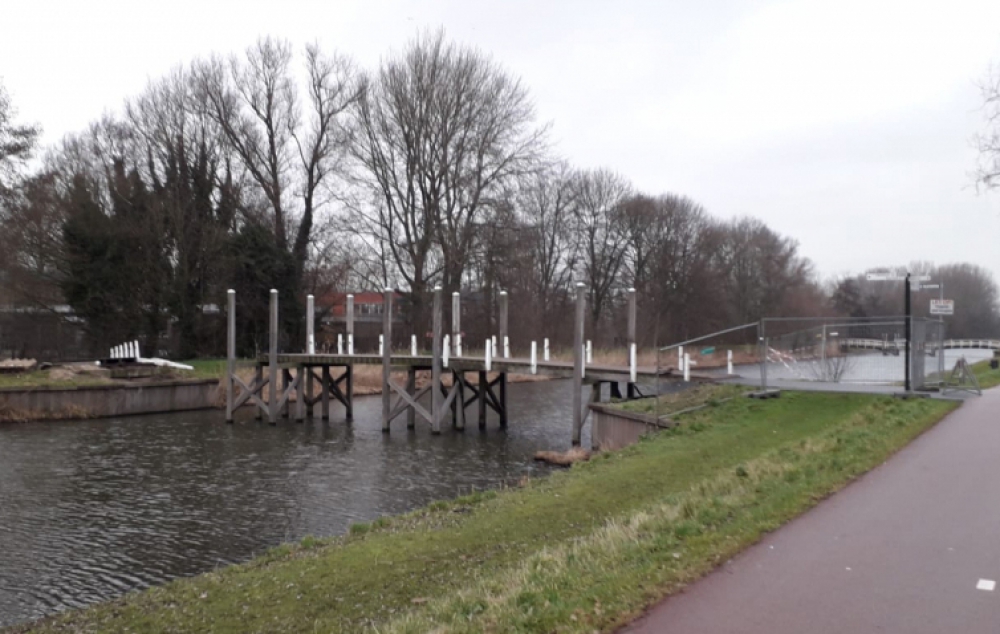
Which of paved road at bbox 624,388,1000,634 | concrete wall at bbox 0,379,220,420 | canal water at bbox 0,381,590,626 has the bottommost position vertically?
canal water at bbox 0,381,590,626

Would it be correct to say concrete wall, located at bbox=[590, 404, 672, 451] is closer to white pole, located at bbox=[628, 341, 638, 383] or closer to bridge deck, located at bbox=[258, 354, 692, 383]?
white pole, located at bbox=[628, 341, 638, 383]


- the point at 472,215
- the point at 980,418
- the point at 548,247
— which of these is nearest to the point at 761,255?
the point at 548,247

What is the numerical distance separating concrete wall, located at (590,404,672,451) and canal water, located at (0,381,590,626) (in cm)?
168

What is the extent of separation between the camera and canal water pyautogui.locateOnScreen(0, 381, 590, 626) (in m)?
10.2

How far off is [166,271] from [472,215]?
1640cm

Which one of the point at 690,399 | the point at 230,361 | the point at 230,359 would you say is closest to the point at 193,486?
the point at 690,399

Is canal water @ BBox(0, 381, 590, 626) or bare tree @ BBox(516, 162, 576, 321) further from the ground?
bare tree @ BBox(516, 162, 576, 321)

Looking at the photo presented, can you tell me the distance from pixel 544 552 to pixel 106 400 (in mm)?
26618

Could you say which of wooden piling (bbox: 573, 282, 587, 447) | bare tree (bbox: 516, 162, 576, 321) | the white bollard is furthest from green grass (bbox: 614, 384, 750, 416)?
bare tree (bbox: 516, 162, 576, 321)

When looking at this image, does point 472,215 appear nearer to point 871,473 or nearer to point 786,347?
point 786,347

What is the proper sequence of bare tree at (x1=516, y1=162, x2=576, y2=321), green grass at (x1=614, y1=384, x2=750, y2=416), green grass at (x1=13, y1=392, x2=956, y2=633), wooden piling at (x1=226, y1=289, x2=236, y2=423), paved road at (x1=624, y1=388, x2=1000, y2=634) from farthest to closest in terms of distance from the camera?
bare tree at (x1=516, y1=162, x2=576, y2=321) < wooden piling at (x1=226, y1=289, x2=236, y2=423) < green grass at (x1=614, y1=384, x2=750, y2=416) < green grass at (x1=13, y1=392, x2=956, y2=633) < paved road at (x1=624, y1=388, x2=1000, y2=634)

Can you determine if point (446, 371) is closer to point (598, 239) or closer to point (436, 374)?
point (436, 374)

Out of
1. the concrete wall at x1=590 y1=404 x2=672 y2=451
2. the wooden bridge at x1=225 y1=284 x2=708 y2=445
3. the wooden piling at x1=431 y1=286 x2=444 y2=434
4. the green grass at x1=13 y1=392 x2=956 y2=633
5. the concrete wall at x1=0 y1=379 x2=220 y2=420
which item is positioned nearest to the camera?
the green grass at x1=13 y1=392 x2=956 y2=633

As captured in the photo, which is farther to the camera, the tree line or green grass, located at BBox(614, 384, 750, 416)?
the tree line
